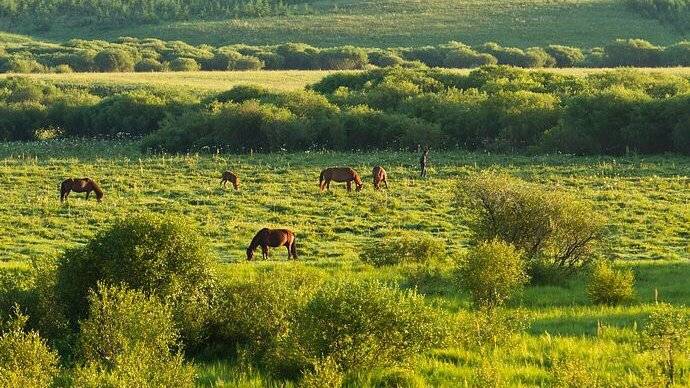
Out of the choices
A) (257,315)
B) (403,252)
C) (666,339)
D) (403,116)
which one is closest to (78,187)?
(403,252)

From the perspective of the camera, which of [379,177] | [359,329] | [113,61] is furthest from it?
[113,61]

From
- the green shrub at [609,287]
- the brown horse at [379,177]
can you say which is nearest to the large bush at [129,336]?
the green shrub at [609,287]

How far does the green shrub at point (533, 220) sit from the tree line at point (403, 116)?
3393 centimetres

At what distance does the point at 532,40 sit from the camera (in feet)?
437

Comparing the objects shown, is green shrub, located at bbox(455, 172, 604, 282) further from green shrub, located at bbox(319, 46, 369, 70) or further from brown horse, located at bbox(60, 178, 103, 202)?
green shrub, located at bbox(319, 46, 369, 70)

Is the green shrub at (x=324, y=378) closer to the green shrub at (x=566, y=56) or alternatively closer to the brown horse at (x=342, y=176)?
the brown horse at (x=342, y=176)

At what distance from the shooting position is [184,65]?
366 ft

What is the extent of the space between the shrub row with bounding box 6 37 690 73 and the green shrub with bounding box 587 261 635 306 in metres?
85.5

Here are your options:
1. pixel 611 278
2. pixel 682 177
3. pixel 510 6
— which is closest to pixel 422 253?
pixel 611 278

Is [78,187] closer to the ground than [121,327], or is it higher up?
closer to the ground

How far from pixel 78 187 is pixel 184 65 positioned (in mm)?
78435

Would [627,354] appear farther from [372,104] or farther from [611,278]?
[372,104]

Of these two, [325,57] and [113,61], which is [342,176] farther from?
[325,57]

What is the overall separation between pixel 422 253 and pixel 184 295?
37.3 feet
